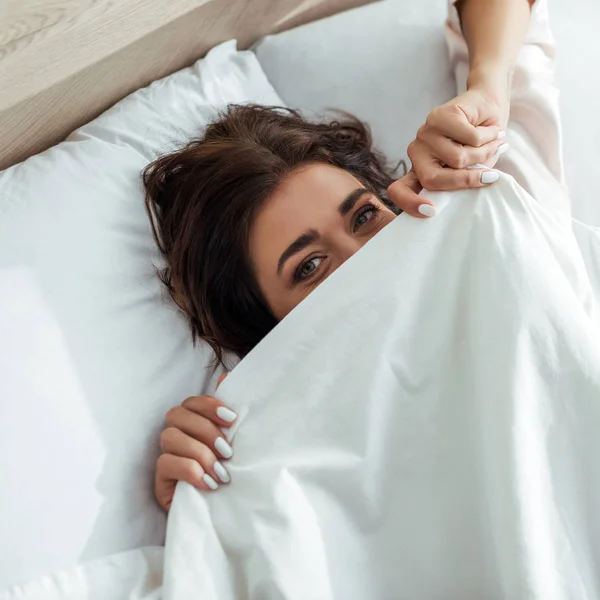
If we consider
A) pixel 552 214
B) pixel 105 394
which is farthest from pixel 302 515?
pixel 552 214

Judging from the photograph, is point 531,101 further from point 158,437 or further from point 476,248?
point 158,437

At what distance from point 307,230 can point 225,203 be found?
141 mm

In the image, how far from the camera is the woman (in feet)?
3.02

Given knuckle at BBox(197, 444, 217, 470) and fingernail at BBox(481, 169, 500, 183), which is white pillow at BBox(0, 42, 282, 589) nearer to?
knuckle at BBox(197, 444, 217, 470)

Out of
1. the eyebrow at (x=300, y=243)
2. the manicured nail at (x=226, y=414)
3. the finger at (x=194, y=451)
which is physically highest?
the eyebrow at (x=300, y=243)

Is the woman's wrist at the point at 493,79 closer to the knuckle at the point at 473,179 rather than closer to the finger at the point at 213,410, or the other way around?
the knuckle at the point at 473,179

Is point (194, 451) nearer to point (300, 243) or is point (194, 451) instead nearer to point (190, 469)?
point (190, 469)

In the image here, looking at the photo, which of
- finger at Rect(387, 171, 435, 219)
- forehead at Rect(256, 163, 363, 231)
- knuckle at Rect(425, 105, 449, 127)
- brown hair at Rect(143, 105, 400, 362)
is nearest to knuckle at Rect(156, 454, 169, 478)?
brown hair at Rect(143, 105, 400, 362)

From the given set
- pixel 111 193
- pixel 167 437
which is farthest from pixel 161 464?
pixel 111 193

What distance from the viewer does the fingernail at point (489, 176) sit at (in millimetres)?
896

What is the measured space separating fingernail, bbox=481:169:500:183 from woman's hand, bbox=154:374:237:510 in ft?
1.34

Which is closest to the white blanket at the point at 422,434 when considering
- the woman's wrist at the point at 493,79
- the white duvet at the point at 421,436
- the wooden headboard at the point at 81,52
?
the white duvet at the point at 421,436

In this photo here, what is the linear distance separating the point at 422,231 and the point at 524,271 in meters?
0.13

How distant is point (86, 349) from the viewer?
0.99 meters
